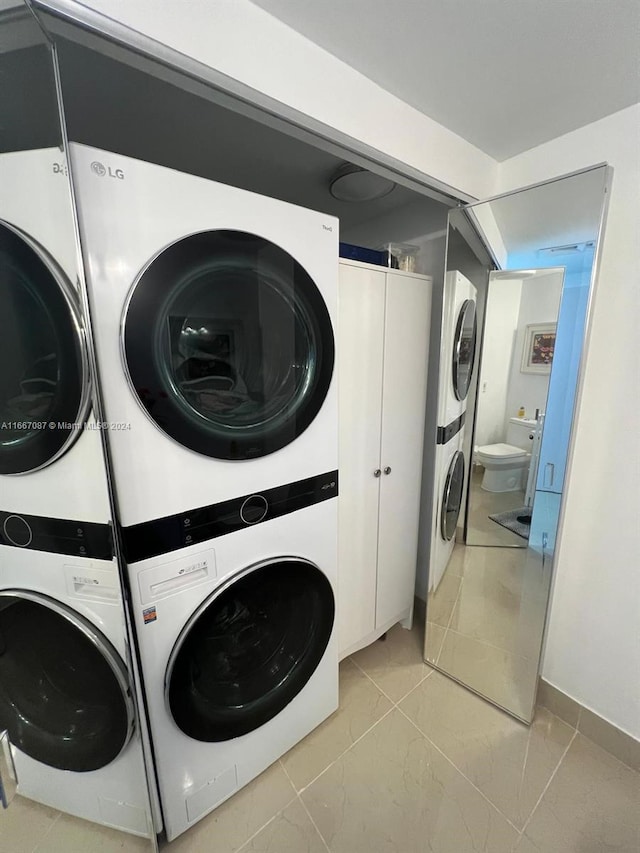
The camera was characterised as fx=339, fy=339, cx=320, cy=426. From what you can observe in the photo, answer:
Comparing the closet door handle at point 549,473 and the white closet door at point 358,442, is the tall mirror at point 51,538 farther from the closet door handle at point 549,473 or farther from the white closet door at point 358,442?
the closet door handle at point 549,473

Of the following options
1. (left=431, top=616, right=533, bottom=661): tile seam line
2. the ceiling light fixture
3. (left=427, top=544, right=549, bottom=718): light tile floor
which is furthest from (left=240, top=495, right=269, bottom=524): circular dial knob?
the ceiling light fixture

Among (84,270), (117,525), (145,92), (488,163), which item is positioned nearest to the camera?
(84,270)

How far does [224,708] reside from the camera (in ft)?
3.46

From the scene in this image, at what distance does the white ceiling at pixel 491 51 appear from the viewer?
82 centimetres

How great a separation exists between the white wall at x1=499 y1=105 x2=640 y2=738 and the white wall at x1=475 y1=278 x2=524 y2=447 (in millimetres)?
253

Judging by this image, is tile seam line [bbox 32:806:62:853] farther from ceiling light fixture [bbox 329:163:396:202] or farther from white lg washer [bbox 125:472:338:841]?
ceiling light fixture [bbox 329:163:396:202]

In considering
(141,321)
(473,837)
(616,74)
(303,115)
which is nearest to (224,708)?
(473,837)

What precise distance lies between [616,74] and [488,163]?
486mm

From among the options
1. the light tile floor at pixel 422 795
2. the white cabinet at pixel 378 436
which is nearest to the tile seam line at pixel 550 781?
the light tile floor at pixel 422 795

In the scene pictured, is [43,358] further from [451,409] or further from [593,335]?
[593,335]

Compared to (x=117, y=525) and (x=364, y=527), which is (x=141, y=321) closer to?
(x=117, y=525)

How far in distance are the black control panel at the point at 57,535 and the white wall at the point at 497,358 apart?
1410mm

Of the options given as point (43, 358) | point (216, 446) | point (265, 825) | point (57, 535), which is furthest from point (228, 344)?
point (265, 825)

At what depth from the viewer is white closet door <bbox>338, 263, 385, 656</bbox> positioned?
1.28m
